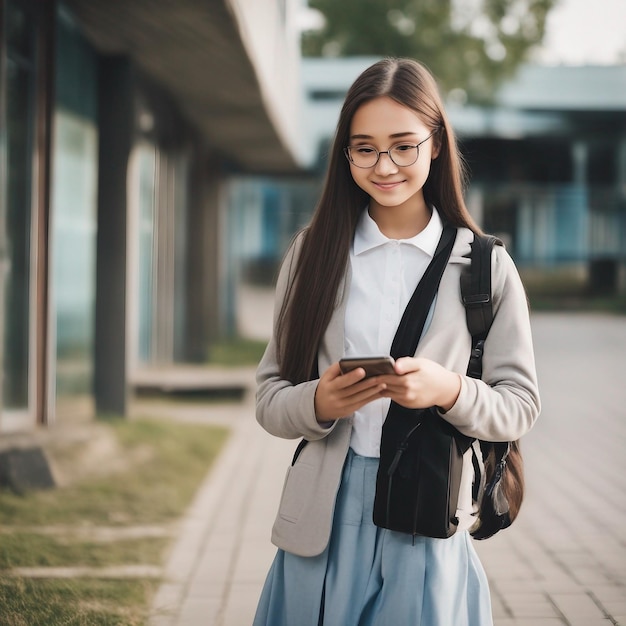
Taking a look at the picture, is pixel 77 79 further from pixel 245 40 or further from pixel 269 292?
pixel 269 292

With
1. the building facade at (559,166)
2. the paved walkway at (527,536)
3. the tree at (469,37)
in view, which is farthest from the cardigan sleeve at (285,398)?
the building facade at (559,166)

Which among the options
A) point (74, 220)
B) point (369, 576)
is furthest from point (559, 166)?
point (369, 576)

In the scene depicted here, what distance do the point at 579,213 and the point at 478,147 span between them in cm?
506

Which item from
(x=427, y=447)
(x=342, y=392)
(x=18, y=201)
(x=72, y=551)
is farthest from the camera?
(x=18, y=201)

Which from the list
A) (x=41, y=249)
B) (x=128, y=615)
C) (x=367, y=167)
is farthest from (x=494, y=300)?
(x=41, y=249)

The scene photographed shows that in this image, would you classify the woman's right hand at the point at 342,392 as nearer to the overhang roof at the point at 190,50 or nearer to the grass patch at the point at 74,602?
the grass patch at the point at 74,602

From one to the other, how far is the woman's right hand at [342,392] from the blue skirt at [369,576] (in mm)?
236

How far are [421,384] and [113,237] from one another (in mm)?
7251

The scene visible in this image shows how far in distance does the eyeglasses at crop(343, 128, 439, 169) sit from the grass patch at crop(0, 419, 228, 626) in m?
2.32

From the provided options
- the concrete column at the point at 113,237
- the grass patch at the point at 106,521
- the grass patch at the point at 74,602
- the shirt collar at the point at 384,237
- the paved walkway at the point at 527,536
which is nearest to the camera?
the shirt collar at the point at 384,237

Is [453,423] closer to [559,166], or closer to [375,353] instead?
[375,353]

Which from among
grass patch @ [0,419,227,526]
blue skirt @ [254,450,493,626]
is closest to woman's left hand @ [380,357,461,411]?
blue skirt @ [254,450,493,626]

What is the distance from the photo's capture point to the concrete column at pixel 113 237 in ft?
29.3

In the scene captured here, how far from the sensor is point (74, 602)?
4.08m
